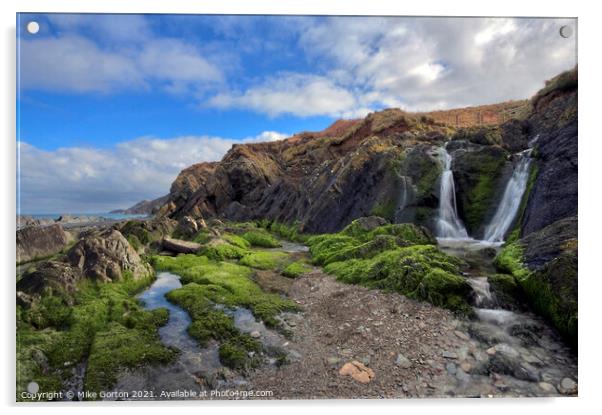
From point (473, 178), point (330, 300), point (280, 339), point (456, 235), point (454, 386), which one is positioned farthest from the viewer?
point (473, 178)

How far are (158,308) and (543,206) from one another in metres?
12.3

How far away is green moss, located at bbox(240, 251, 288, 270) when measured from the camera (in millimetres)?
13320

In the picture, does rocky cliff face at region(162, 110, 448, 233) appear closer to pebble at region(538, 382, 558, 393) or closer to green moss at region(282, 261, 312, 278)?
green moss at region(282, 261, 312, 278)

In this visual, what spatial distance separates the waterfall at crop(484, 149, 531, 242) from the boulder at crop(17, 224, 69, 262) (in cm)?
1759

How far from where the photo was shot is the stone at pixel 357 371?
210 inches

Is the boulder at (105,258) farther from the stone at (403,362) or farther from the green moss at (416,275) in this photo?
the stone at (403,362)

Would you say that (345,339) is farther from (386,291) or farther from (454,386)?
(386,291)

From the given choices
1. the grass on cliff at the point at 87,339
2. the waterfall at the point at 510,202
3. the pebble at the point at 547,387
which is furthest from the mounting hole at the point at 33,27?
the waterfall at the point at 510,202

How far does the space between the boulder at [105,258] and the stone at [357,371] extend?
6.86m

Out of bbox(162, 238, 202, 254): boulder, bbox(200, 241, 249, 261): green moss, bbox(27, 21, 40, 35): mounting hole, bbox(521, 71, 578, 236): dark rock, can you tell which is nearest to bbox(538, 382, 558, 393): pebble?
A: bbox(521, 71, 578, 236): dark rock

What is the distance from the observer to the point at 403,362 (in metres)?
5.60

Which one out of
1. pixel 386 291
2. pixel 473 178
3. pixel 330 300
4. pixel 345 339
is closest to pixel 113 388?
pixel 345 339

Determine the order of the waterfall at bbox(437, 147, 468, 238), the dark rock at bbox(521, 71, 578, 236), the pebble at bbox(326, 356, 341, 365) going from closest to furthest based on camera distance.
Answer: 1. the pebble at bbox(326, 356, 341, 365)
2. the dark rock at bbox(521, 71, 578, 236)
3. the waterfall at bbox(437, 147, 468, 238)
